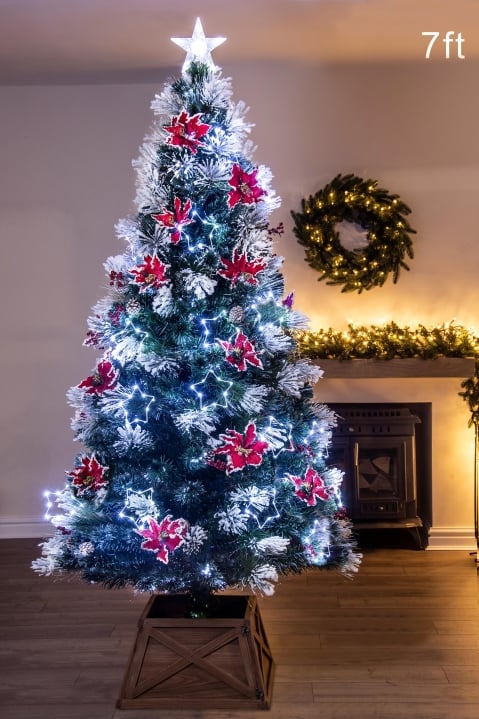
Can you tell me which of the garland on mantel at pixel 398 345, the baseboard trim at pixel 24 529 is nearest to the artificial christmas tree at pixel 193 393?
the garland on mantel at pixel 398 345

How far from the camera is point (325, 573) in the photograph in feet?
13.0

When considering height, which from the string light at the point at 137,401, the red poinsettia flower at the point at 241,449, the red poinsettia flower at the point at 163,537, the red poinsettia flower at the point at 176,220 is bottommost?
A: the red poinsettia flower at the point at 163,537

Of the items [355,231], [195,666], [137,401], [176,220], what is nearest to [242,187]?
[176,220]

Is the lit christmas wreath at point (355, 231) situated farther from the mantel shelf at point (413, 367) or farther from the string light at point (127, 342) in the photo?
the string light at point (127, 342)

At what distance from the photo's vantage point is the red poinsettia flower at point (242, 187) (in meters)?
2.65

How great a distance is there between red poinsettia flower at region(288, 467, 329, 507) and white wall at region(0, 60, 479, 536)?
1753 mm

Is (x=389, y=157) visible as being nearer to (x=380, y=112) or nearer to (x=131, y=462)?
(x=380, y=112)

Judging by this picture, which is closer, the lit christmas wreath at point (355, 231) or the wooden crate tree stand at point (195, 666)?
the wooden crate tree stand at point (195, 666)

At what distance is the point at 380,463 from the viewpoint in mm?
4359

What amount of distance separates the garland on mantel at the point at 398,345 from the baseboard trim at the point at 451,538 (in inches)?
23.7

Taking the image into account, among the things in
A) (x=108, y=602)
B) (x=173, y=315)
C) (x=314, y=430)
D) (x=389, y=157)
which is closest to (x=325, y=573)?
(x=108, y=602)

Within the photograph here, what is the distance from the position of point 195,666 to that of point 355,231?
2.49 m

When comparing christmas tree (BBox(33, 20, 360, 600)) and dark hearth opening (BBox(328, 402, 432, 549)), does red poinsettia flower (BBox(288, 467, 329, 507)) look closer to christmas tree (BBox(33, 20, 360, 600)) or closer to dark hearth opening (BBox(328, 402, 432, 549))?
christmas tree (BBox(33, 20, 360, 600))

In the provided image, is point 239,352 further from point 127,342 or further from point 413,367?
point 413,367
